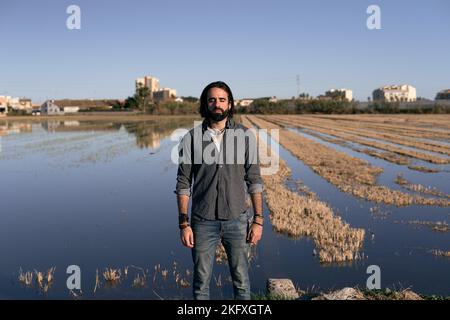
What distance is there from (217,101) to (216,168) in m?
0.62

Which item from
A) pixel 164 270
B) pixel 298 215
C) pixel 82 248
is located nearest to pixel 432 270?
pixel 298 215

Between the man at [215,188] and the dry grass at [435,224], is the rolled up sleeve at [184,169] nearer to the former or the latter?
the man at [215,188]

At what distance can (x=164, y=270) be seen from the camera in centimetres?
668

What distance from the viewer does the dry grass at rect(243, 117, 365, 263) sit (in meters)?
7.42

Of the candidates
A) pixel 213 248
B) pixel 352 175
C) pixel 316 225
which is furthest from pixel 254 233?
pixel 352 175

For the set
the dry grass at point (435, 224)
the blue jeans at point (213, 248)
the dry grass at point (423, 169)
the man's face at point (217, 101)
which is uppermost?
the man's face at point (217, 101)

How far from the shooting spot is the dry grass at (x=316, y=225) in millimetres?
7418

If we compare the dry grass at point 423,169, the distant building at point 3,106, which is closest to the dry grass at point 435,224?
the dry grass at point 423,169

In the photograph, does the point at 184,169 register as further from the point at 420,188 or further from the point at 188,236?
the point at 420,188

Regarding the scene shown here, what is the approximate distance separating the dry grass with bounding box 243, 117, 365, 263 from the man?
349 centimetres

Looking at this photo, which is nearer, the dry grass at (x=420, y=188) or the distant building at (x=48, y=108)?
the dry grass at (x=420, y=188)

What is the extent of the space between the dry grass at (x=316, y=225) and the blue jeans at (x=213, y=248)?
11.2ft
